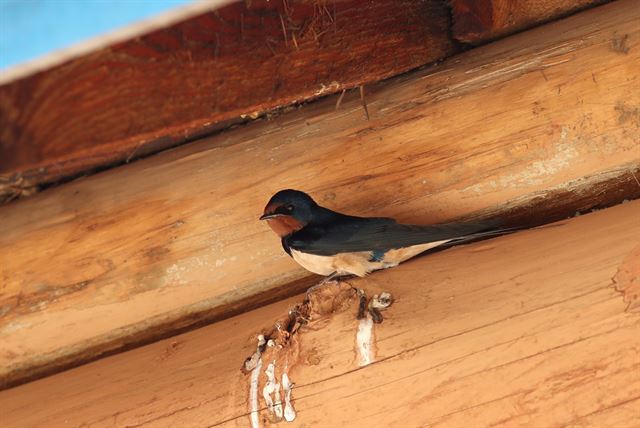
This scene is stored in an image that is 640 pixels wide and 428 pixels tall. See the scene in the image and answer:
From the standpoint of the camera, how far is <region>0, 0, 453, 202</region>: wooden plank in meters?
1.35

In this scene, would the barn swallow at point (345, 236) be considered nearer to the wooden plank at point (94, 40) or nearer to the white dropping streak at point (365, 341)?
the white dropping streak at point (365, 341)

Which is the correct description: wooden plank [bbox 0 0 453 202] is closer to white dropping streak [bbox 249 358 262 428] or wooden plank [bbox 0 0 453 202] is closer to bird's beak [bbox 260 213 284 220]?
bird's beak [bbox 260 213 284 220]

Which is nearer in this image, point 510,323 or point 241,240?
point 510,323

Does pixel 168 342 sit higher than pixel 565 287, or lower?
higher

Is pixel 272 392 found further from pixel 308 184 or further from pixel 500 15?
pixel 500 15

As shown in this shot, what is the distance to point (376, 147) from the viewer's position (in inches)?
87.2

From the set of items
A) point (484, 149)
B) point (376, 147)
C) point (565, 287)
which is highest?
point (376, 147)

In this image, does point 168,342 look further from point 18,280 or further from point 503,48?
point 503,48

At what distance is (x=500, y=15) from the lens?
2072 millimetres

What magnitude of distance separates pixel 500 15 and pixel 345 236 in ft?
2.67

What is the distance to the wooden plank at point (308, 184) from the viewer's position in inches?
82.2

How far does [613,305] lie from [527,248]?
0.92ft

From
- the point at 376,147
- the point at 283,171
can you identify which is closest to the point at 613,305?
the point at 376,147

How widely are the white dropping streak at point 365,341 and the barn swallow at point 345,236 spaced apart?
16.8 inches
